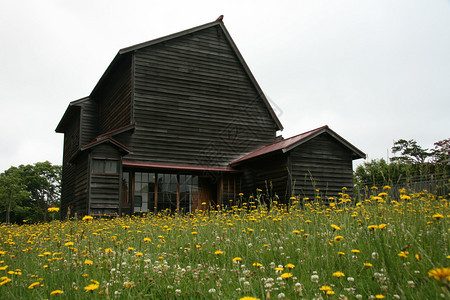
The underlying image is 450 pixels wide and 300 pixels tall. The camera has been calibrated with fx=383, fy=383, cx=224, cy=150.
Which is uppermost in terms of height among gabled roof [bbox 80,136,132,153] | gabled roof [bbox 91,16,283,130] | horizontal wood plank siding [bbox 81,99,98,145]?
gabled roof [bbox 91,16,283,130]

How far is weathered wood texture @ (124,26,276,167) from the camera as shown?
1845 cm

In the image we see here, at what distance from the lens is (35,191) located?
59562mm

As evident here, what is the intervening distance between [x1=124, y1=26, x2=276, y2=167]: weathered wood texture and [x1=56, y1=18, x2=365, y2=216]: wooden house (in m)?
0.05

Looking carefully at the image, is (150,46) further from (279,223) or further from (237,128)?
(279,223)

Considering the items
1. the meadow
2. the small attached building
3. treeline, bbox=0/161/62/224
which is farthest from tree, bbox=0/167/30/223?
the meadow

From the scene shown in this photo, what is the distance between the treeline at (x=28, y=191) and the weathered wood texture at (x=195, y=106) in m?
37.4

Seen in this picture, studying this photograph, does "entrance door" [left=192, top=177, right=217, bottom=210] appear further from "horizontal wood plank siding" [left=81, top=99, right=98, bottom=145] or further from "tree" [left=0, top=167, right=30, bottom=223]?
"tree" [left=0, top=167, right=30, bottom=223]

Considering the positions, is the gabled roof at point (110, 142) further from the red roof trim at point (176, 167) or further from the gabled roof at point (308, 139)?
the gabled roof at point (308, 139)

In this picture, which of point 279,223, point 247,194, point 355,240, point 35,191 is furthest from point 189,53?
point 35,191

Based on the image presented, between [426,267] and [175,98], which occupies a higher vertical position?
[175,98]

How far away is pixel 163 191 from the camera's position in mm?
18609

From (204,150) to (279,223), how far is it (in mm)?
13143

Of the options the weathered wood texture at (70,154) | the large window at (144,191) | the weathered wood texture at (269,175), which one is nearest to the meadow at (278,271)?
the weathered wood texture at (269,175)

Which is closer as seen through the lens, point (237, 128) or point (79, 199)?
point (79, 199)
